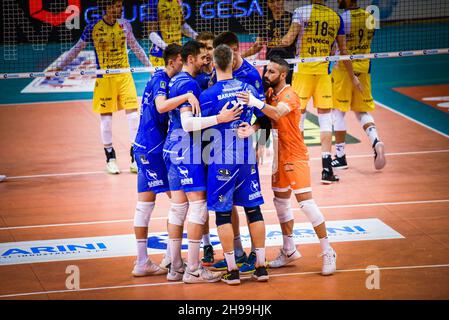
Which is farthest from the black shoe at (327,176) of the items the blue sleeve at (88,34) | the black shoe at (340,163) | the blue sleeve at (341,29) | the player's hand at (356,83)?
the blue sleeve at (88,34)

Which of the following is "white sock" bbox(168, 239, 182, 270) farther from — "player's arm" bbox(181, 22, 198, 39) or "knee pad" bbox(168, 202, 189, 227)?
"player's arm" bbox(181, 22, 198, 39)

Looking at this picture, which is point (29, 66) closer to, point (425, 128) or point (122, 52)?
point (122, 52)

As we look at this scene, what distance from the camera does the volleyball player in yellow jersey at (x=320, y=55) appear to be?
12977 millimetres

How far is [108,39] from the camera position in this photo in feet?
45.6

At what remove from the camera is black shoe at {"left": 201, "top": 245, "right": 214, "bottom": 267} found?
9.76 meters

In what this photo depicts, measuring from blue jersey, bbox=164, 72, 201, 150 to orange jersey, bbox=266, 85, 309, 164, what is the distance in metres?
0.97

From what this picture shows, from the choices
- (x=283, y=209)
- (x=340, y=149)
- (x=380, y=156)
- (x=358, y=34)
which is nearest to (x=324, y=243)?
(x=283, y=209)

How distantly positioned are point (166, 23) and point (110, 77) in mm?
1986

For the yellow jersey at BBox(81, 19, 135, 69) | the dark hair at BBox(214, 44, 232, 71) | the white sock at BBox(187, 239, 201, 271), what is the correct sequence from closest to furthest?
1. the dark hair at BBox(214, 44, 232, 71)
2. the white sock at BBox(187, 239, 201, 271)
3. the yellow jersey at BBox(81, 19, 135, 69)

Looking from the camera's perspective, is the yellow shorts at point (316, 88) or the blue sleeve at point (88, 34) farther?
the blue sleeve at point (88, 34)

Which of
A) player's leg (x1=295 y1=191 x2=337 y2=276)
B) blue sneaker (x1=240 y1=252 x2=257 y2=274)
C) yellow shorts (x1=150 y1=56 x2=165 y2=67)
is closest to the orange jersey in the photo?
player's leg (x1=295 y1=191 x2=337 y2=276)

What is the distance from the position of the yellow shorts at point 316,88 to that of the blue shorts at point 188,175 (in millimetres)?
4689

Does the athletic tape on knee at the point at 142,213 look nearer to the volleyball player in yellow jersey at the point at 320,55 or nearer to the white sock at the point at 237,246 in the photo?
the white sock at the point at 237,246

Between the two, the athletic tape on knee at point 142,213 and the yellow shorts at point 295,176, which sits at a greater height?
the yellow shorts at point 295,176
